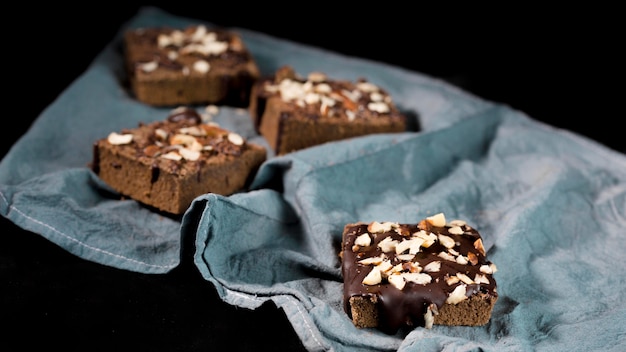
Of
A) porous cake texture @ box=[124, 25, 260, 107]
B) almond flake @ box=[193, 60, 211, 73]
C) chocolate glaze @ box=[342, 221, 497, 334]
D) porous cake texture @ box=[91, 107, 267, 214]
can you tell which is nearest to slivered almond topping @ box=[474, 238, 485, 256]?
chocolate glaze @ box=[342, 221, 497, 334]

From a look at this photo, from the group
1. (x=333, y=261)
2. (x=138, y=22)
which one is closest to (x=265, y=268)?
(x=333, y=261)

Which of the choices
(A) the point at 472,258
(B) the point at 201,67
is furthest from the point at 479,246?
(B) the point at 201,67

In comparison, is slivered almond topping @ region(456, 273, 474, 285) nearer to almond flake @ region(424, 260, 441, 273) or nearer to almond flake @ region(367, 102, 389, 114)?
almond flake @ region(424, 260, 441, 273)

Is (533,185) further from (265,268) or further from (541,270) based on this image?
(265,268)

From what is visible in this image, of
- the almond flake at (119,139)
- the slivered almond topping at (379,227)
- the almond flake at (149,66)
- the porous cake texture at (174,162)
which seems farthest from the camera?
the almond flake at (149,66)

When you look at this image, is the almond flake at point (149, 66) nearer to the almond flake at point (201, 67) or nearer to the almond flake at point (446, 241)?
the almond flake at point (201, 67)

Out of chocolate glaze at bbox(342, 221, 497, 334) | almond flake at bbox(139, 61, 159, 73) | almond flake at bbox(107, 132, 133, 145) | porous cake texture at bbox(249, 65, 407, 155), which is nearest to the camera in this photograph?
chocolate glaze at bbox(342, 221, 497, 334)

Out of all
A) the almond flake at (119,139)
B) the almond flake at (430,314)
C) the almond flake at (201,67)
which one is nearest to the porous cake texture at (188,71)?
the almond flake at (201,67)

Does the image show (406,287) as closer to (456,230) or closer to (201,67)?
(456,230)
